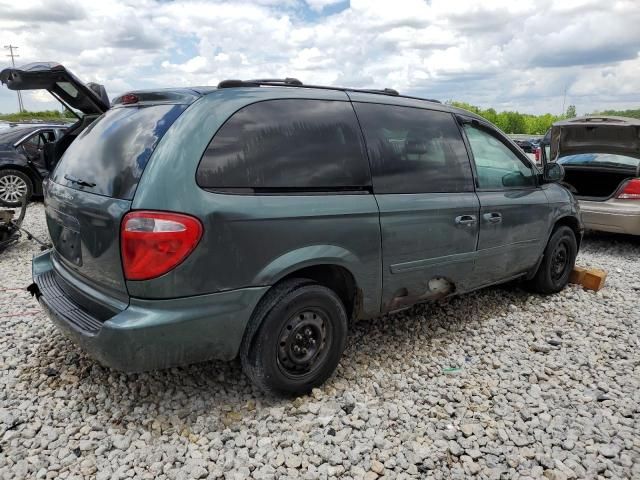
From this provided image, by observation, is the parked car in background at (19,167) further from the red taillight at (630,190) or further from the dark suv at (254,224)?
the red taillight at (630,190)

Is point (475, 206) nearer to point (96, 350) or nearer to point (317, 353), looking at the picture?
point (317, 353)

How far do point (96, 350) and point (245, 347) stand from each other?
0.75 metres

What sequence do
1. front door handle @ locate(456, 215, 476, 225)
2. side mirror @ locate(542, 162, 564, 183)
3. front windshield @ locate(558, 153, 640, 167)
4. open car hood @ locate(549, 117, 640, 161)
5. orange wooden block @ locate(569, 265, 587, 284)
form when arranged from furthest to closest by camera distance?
front windshield @ locate(558, 153, 640, 167), open car hood @ locate(549, 117, 640, 161), orange wooden block @ locate(569, 265, 587, 284), side mirror @ locate(542, 162, 564, 183), front door handle @ locate(456, 215, 476, 225)

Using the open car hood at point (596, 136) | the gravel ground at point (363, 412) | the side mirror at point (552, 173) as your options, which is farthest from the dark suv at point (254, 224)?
the open car hood at point (596, 136)

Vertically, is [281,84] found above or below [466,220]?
above

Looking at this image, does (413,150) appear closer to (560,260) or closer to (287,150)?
(287,150)

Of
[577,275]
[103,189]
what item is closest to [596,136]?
[577,275]

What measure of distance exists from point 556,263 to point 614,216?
2423 millimetres

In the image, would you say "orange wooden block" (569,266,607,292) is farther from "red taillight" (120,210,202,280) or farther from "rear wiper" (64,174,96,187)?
"rear wiper" (64,174,96,187)

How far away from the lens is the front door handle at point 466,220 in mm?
3566

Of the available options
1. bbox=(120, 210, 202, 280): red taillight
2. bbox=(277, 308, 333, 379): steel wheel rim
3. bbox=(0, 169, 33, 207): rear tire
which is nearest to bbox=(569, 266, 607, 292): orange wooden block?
bbox=(277, 308, 333, 379): steel wheel rim

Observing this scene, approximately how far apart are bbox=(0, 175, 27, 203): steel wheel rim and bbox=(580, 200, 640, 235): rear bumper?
9438 mm

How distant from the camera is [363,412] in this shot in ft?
9.45

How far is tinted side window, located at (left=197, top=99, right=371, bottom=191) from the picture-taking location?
2.53 m
